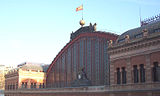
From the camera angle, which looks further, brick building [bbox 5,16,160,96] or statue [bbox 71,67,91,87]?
statue [bbox 71,67,91,87]

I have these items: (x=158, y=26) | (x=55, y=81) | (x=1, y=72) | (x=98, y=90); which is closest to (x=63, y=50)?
(x=55, y=81)

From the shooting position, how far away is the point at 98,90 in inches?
1783

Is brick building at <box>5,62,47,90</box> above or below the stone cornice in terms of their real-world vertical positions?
below

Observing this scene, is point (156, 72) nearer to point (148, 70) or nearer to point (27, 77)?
point (148, 70)

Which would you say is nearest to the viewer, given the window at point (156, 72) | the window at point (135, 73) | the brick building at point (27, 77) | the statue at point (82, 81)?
the window at point (156, 72)

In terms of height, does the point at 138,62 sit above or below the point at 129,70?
above

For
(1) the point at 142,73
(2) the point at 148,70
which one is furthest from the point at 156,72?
(1) the point at 142,73

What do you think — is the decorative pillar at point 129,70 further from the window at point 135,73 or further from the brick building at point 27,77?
the brick building at point 27,77

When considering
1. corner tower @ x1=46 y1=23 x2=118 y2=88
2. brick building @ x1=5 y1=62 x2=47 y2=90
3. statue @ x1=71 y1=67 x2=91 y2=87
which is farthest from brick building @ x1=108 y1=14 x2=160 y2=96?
brick building @ x1=5 y1=62 x2=47 y2=90

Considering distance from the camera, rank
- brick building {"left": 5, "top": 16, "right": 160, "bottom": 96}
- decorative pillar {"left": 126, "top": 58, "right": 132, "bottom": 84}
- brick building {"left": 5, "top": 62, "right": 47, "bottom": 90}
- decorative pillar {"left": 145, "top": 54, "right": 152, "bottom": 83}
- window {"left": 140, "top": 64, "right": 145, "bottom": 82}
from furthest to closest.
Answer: brick building {"left": 5, "top": 62, "right": 47, "bottom": 90}
decorative pillar {"left": 126, "top": 58, "right": 132, "bottom": 84}
window {"left": 140, "top": 64, "right": 145, "bottom": 82}
brick building {"left": 5, "top": 16, "right": 160, "bottom": 96}
decorative pillar {"left": 145, "top": 54, "right": 152, "bottom": 83}

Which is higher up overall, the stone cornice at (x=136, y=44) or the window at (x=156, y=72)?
the stone cornice at (x=136, y=44)

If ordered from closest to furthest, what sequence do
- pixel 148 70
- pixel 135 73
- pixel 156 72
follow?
pixel 156 72 < pixel 148 70 < pixel 135 73

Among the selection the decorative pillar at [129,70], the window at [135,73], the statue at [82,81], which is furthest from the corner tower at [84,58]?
the window at [135,73]

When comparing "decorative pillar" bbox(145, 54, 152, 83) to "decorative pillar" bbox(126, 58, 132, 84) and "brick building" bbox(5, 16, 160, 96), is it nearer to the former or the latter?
"brick building" bbox(5, 16, 160, 96)
